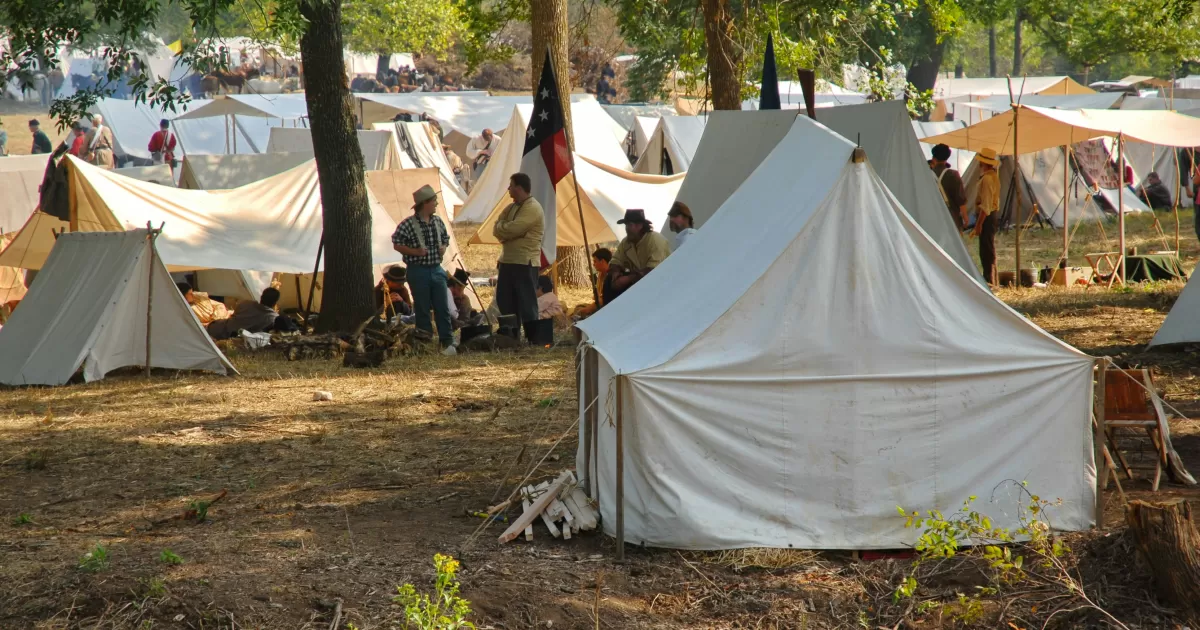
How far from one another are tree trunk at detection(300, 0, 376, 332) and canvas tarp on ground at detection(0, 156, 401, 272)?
0.45m

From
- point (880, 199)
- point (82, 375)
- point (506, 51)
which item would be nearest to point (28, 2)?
point (82, 375)

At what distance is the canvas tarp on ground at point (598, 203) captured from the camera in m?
13.3

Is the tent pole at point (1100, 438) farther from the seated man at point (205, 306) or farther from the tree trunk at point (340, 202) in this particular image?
the seated man at point (205, 306)

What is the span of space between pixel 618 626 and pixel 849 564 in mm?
1099

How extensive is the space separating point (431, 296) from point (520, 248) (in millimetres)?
889

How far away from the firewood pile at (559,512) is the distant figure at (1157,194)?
1765 cm

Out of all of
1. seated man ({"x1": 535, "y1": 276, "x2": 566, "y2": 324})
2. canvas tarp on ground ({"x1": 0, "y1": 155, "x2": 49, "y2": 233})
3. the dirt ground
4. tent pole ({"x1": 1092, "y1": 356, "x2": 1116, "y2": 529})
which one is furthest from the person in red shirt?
tent pole ({"x1": 1092, "y1": 356, "x2": 1116, "y2": 529})

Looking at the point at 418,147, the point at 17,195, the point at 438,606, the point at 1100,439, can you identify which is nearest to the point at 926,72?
the point at 418,147

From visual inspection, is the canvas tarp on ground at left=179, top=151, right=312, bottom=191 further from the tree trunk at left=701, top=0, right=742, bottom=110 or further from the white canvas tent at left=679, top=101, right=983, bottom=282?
the white canvas tent at left=679, top=101, right=983, bottom=282

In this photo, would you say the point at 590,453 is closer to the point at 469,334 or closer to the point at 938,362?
the point at 938,362

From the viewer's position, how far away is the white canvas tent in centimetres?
1066

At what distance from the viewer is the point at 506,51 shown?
16016 millimetres

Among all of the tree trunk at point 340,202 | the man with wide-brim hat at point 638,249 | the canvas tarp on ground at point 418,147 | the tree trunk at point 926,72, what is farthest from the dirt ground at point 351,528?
the tree trunk at point 926,72

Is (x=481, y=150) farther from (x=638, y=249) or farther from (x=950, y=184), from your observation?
(x=638, y=249)
